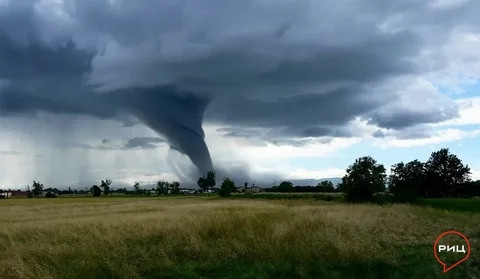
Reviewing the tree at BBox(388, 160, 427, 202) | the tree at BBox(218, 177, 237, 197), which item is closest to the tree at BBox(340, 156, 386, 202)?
the tree at BBox(388, 160, 427, 202)

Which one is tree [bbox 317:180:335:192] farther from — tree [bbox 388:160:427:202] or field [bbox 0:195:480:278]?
field [bbox 0:195:480:278]

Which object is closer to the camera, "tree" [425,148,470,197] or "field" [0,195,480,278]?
"field" [0,195,480,278]

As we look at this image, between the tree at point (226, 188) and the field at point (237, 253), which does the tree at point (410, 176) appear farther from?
the field at point (237, 253)

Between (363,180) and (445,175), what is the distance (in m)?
60.8

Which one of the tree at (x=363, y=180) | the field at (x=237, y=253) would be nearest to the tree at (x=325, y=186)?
the tree at (x=363, y=180)

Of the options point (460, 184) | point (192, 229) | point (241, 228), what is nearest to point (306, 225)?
point (241, 228)

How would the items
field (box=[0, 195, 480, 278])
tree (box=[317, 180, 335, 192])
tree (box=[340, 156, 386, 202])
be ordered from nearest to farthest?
field (box=[0, 195, 480, 278])
tree (box=[340, 156, 386, 202])
tree (box=[317, 180, 335, 192])

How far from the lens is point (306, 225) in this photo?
Answer: 65.2 feet

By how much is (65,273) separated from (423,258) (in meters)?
10.1

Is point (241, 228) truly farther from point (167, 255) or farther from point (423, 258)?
point (423, 258)

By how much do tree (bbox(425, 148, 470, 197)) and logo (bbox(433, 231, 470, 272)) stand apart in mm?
126178

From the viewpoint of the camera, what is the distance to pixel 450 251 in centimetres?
1484

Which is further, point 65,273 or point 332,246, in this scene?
point 332,246

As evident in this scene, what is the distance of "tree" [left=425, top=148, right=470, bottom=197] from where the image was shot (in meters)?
135
